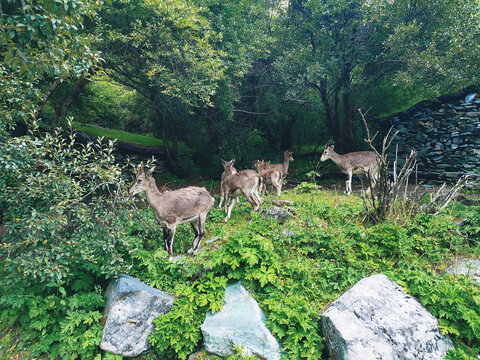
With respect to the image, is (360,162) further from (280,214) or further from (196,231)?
(196,231)

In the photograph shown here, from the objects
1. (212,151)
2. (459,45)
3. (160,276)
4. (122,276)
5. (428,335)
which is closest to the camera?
(428,335)

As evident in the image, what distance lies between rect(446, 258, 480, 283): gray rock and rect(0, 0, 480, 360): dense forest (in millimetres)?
230

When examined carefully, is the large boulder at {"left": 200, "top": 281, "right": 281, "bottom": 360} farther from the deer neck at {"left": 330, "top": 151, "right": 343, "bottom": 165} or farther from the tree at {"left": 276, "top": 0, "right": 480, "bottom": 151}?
the tree at {"left": 276, "top": 0, "right": 480, "bottom": 151}

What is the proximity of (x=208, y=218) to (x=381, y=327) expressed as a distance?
640 centimetres

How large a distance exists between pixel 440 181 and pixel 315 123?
825cm

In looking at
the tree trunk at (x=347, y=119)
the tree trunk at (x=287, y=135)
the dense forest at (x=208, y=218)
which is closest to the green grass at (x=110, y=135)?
the dense forest at (x=208, y=218)

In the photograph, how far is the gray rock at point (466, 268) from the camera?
5297 mm

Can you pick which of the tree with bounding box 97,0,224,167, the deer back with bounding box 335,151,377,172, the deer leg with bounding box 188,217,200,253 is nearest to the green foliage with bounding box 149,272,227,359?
the deer leg with bounding box 188,217,200,253

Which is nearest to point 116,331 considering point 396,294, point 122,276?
point 122,276

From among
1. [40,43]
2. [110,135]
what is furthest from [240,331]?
[110,135]

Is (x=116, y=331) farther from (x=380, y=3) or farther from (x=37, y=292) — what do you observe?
(x=380, y=3)

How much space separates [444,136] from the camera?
13.7 m

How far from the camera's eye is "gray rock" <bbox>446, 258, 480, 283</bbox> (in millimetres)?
5297

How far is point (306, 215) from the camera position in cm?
773
